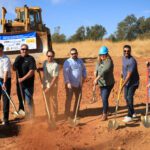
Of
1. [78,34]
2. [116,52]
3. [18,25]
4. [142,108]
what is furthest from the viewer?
[78,34]

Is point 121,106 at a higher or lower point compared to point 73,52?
lower

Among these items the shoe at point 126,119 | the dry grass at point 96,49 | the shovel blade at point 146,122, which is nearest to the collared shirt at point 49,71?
the shoe at point 126,119

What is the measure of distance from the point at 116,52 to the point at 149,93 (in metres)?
25.3

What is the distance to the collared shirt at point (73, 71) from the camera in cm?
940

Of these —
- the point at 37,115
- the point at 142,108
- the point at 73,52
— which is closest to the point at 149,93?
the point at 142,108

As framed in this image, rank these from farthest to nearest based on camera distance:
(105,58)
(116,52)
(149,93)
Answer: (116,52) → (149,93) → (105,58)

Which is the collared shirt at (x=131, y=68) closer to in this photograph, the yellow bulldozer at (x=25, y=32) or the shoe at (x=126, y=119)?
the shoe at (x=126, y=119)

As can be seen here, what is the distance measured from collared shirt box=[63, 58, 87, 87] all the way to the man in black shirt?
0.79 meters

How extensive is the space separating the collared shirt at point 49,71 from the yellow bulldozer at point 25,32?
465 inches

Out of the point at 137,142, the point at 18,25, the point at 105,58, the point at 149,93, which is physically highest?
the point at 18,25

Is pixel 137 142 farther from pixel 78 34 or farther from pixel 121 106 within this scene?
pixel 78 34

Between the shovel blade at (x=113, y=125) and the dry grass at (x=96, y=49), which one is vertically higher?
the dry grass at (x=96, y=49)

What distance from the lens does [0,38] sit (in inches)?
842

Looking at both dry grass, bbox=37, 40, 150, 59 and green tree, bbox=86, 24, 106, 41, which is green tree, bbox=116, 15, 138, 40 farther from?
dry grass, bbox=37, 40, 150, 59
